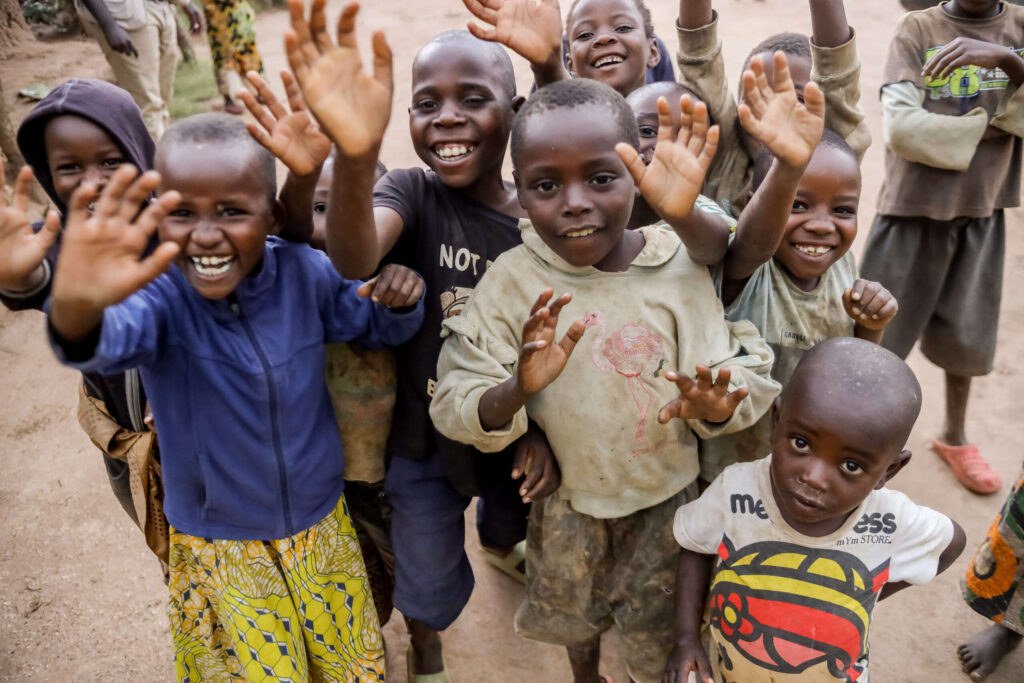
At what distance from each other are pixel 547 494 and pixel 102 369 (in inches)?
36.2

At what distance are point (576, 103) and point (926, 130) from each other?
5.22ft

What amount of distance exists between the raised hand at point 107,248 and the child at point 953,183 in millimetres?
2206

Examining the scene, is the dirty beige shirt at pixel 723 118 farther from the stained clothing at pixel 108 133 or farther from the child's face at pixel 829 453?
the stained clothing at pixel 108 133

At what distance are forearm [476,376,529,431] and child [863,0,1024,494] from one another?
174 cm

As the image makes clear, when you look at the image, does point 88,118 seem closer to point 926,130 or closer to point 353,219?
point 353,219

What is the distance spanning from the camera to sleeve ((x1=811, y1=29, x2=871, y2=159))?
195 cm

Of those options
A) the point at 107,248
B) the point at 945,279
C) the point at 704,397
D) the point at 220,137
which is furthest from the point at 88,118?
the point at 945,279

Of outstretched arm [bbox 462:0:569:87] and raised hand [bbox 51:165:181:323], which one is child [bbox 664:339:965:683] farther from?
raised hand [bbox 51:165:181:323]

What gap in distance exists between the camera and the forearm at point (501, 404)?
147 cm

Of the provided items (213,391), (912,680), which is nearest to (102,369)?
(213,391)

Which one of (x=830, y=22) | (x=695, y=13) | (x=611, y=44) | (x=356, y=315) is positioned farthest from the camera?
(x=611, y=44)

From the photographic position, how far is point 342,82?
53.0 inches

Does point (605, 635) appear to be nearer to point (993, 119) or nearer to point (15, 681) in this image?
point (15, 681)

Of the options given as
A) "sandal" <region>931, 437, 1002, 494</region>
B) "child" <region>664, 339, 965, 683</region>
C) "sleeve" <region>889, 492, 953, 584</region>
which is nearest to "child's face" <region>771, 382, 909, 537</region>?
"child" <region>664, 339, 965, 683</region>
